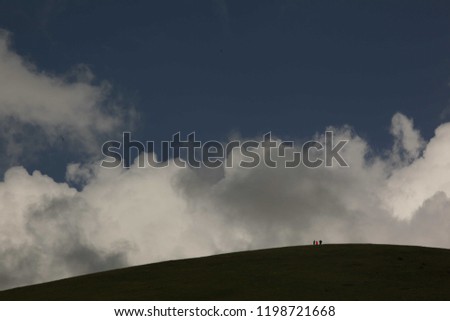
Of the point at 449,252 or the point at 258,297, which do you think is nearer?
the point at 258,297

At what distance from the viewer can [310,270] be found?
47.2m

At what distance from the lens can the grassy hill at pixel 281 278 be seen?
3978cm

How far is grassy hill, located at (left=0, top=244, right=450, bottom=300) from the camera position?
3978cm

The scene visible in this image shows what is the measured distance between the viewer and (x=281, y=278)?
146 feet

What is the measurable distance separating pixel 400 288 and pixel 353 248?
15786 mm

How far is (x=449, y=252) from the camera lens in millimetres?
54844

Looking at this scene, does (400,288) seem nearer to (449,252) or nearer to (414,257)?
(414,257)
